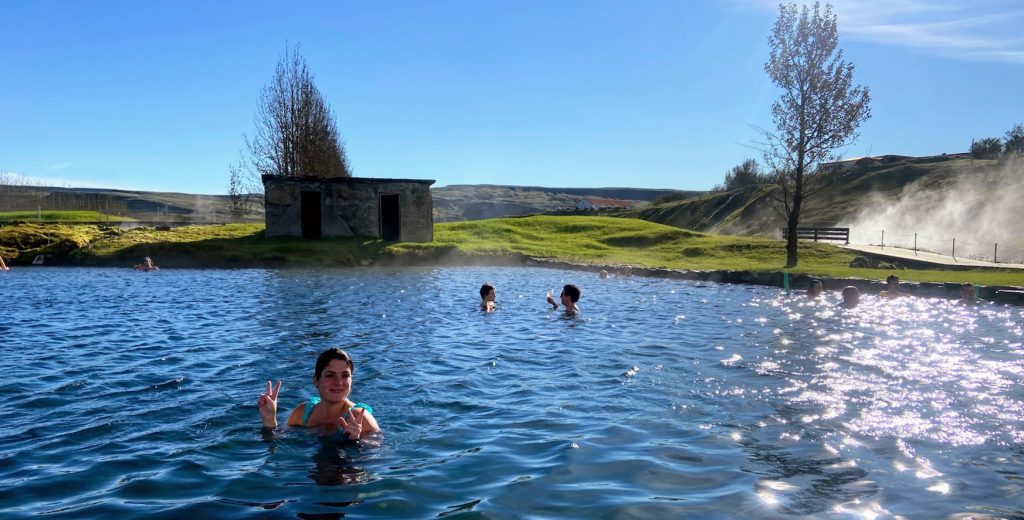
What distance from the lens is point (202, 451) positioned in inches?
236

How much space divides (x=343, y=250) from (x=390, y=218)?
7.50 meters

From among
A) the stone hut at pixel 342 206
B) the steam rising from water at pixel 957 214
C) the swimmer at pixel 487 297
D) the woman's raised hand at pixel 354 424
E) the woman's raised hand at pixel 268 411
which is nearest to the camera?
the woman's raised hand at pixel 354 424

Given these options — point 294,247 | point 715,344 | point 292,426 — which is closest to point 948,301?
point 715,344

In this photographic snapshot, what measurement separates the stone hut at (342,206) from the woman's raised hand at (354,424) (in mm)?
30669

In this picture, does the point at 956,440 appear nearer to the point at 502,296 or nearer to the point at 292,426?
the point at 292,426

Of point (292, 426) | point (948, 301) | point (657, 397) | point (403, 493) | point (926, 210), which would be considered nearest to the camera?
point (403, 493)

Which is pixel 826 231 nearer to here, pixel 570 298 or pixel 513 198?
pixel 570 298

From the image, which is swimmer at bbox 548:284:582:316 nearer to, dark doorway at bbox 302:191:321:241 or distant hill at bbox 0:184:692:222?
dark doorway at bbox 302:191:321:241

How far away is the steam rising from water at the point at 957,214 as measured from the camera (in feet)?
170

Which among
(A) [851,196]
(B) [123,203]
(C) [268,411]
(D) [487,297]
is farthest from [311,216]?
(A) [851,196]

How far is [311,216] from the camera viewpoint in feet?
121

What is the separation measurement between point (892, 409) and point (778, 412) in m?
1.27

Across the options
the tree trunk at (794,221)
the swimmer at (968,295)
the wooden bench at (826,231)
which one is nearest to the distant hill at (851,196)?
the wooden bench at (826,231)

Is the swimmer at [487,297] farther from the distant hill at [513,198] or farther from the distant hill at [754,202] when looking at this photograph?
the distant hill at [513,198]
